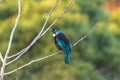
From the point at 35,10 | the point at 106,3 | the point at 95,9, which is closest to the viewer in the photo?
the point at 35,10

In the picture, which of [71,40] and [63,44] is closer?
[63,44]

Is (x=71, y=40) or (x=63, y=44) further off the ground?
(x=63, y=44)

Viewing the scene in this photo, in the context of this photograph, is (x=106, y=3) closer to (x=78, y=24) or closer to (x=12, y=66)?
(x=78, y=24)

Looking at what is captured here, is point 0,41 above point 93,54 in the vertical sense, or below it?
above

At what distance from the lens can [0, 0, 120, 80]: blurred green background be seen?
49.3 ft

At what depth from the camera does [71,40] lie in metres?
15.8

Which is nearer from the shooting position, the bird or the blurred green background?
the bird

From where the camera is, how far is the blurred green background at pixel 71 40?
15.0 meters

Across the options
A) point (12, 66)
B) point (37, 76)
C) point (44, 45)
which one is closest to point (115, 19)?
point (44, 45)

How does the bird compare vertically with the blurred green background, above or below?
above

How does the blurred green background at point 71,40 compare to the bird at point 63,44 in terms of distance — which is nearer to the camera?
the bird at point 63,44

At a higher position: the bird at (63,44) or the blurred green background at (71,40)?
the bird at (63,44)

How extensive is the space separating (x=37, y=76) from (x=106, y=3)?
11.1 m

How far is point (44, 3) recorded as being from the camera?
16.3 m
